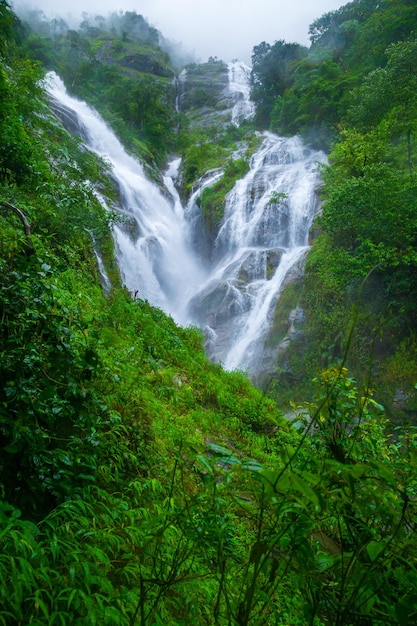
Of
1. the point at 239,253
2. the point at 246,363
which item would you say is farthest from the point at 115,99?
the point at 246,363

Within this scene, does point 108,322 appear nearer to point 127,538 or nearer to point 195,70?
point 127,538

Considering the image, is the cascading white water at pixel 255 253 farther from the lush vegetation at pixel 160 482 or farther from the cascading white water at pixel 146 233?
the lush vegetation at pixel 160 482

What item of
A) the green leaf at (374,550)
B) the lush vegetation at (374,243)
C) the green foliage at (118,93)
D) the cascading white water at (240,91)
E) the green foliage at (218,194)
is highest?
the cascading white water at (240,91)

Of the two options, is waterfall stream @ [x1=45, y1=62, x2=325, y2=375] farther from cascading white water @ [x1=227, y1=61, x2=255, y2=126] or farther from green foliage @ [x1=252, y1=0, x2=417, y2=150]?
cascading white water @ [x1=227, y1=61, x2=255, y2=126]

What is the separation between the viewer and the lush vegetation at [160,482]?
0.99m

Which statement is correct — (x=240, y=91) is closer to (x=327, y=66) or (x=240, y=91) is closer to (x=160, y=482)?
(x=327, y=66)

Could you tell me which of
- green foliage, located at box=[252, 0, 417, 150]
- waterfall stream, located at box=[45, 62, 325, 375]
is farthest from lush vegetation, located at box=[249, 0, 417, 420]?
waterfall stream, located at box=[45, 62, 325, 375]

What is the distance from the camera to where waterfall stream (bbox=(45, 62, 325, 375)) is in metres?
14.7

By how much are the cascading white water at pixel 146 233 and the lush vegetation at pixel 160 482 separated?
9.79m

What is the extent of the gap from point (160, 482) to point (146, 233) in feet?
59.0

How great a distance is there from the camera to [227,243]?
1925 cm

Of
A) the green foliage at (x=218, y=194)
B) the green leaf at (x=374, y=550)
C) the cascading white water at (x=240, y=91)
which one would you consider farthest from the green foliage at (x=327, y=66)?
the green leaf at (x=374, y=550)

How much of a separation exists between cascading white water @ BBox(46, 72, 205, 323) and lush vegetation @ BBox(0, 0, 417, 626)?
32.1 ft

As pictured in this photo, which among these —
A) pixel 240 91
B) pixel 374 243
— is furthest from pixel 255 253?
pixel 240 91
